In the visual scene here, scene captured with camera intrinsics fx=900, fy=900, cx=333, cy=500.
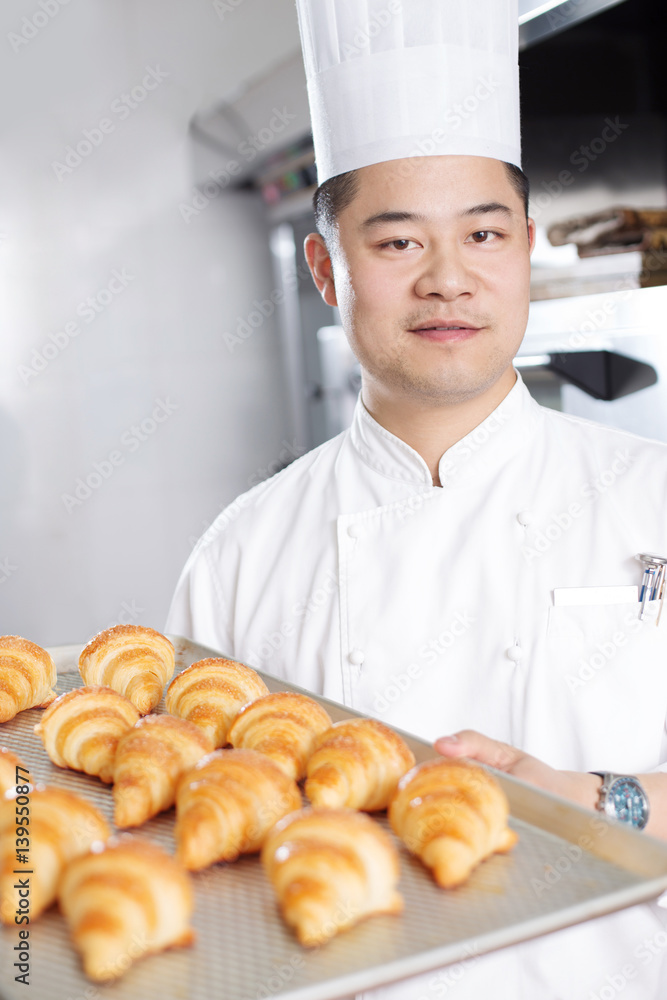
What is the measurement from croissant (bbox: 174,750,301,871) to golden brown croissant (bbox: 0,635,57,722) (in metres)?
0.33

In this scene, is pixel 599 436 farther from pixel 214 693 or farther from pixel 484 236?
pixel 214 693

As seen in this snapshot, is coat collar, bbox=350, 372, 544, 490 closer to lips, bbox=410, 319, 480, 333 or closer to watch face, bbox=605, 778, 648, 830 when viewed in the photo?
lips, bbox=410, 319, 480, 333

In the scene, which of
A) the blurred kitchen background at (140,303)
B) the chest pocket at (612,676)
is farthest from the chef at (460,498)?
the blurred kitchen background at (140,303)

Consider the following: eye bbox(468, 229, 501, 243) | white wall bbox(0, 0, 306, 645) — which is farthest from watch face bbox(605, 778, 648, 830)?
white wall bbox(0, 0, 306, 645)

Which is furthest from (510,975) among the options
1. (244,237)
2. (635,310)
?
(244,237)

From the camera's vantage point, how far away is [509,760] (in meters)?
0.82

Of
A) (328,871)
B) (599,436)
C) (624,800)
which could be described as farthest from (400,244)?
(328,871)

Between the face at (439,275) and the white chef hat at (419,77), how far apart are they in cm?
5

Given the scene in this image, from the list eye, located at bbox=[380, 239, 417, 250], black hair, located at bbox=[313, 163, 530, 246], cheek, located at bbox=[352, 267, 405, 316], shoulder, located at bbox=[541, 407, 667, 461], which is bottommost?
shoulder, located at bbox=[541, 407, 667, 461]

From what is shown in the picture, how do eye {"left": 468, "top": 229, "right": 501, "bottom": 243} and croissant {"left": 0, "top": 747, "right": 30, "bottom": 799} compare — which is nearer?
croissant {"left": 0, "top": 747, "right": 30, "bottom": 799}

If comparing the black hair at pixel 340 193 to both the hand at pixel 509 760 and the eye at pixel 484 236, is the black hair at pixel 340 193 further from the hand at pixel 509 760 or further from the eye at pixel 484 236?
the hand at pixel 509 760

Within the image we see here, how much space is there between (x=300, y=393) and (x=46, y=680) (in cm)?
293

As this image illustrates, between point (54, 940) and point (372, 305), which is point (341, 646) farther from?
point (54, 940)

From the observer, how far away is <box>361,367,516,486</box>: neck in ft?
4.37
